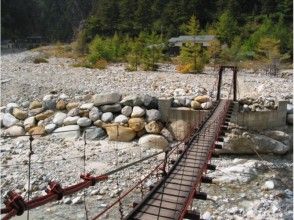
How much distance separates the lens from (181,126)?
1655cm

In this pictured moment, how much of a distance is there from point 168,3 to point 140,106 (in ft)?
122

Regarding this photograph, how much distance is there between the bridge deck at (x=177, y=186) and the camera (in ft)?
21.1

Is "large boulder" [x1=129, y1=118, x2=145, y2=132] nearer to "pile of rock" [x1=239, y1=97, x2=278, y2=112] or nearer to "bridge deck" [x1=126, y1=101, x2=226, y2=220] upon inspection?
"pile of rock" [x1=239, y1=97, x2=278, y2=112]

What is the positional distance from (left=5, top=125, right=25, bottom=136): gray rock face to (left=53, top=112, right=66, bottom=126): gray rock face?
1344 mm

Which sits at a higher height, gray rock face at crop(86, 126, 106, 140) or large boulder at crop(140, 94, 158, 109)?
large boulder at crop(140, 94, 158, 109)

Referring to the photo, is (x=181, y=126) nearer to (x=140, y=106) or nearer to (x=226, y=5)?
(x=140, y=106)

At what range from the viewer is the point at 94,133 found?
15.9m

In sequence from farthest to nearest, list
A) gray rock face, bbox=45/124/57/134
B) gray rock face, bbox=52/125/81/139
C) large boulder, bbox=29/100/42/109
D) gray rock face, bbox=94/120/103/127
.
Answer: large boulder, bbox=29/100/42/109 → gray rock face, bbox=94/120/103/127 → gray rock face, bbox=45/124/57/134 → gray rock face, bbox=52/125/81/139

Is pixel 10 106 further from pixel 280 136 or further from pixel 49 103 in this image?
pixel 280 136

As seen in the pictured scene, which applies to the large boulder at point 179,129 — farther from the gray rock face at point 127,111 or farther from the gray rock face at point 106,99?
the gray rock face at point 106,99

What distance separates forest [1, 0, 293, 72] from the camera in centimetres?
3606

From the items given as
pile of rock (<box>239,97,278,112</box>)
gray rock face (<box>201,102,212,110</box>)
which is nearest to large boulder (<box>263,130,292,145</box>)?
pile of rock (<box>239,97,278,112</box>)

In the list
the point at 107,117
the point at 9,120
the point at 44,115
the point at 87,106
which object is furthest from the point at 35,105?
the point at 107,117

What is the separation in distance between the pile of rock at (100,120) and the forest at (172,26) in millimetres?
13115
